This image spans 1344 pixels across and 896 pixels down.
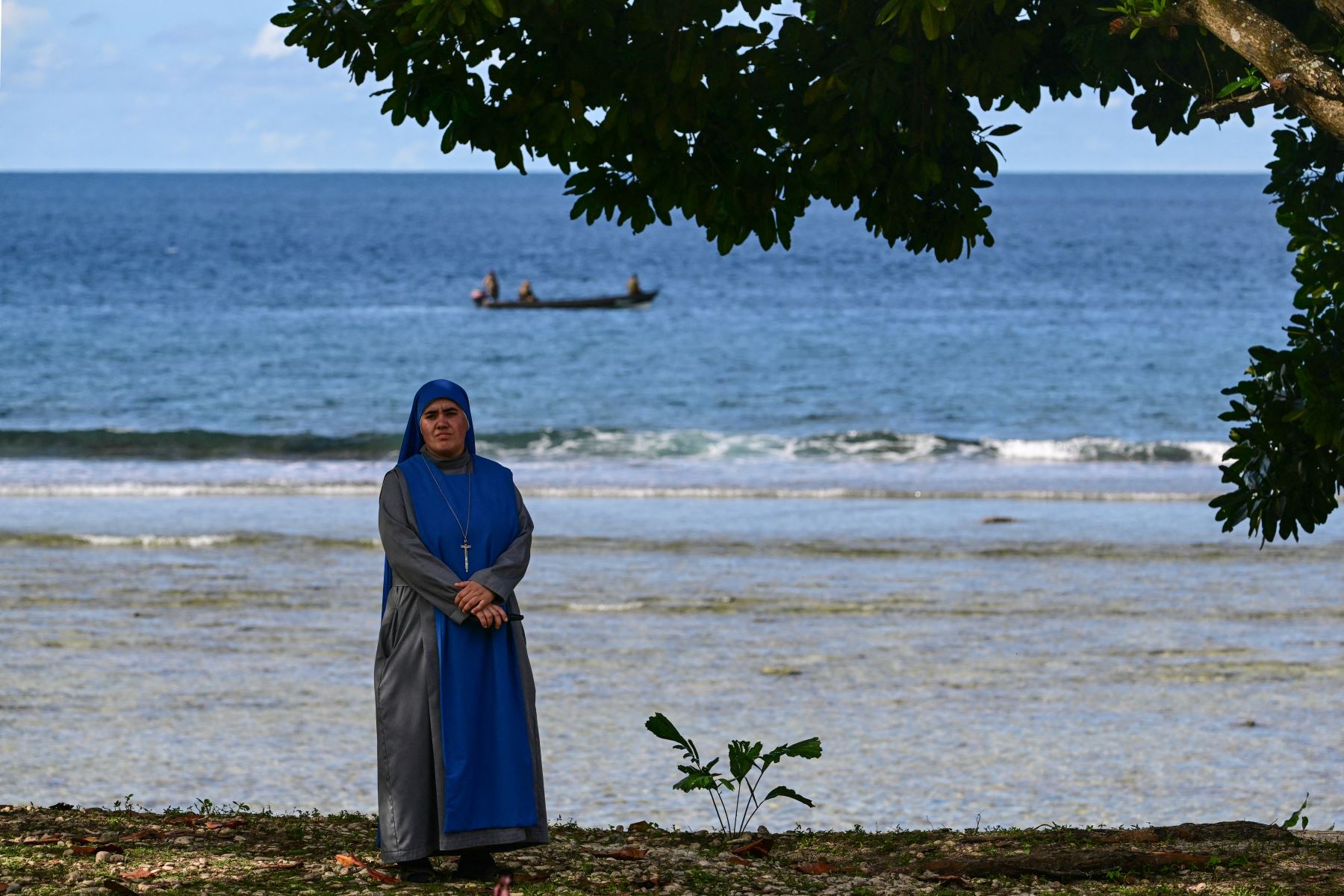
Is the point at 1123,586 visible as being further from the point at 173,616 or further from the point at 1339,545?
Result: the point at 173,616

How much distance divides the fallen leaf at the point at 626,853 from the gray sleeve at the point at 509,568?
1.10 metres

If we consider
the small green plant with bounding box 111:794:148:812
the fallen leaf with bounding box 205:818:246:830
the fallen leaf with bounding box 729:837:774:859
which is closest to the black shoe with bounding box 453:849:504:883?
the fallen leaf with bounding box 729:837:774:859

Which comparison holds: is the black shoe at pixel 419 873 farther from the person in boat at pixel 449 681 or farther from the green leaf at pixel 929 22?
the green leaf at pixel 929 22

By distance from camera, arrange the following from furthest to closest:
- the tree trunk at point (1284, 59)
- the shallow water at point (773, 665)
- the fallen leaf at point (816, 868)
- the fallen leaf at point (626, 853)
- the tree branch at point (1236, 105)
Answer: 1. the shallow water at point (773, 665)
2. the fallen leaf at point (626, 853)
3. the fallen leaf at point (816, 868)
4. the tree branch at point (1236, 105)
5. the tree trunk at point (1284, 59)

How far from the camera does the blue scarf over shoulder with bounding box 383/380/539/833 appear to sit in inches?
208

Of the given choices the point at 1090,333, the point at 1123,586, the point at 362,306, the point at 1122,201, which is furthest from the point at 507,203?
the point at 1123,586

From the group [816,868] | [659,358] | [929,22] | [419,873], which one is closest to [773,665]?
[816,868]

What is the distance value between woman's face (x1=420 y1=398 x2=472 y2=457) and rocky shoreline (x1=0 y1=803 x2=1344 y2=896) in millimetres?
1443

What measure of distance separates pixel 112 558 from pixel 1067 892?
12.2m

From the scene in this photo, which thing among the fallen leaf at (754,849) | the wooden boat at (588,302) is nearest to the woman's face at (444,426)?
the fallen leaf at (754,849)

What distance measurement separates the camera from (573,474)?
24.2m

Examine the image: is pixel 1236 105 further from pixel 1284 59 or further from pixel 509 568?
pixel 509 568

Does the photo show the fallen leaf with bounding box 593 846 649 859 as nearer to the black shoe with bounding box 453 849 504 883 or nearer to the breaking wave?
the black shoe with bounding box 453 849 504 883

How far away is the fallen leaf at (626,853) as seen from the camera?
19.3 feet
